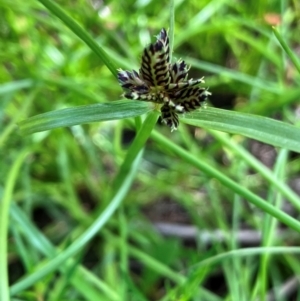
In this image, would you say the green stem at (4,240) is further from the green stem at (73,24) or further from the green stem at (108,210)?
the green stem at (73,24)

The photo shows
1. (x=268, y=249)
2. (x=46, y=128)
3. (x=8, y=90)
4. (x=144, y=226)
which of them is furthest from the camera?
(x=144, y=226)

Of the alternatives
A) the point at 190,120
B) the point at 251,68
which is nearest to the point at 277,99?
the point at 251,68

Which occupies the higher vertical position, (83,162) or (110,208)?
(83,162)

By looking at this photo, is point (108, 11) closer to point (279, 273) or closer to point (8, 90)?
point (8, 90)

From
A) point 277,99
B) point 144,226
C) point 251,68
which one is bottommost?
point 144,226

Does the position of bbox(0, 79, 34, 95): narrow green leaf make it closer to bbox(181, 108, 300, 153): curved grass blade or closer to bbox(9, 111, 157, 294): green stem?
bbox(9, 111, 157, 294): green stem

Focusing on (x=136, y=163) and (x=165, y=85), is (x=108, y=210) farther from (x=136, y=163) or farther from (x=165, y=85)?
(x=165, y=85)

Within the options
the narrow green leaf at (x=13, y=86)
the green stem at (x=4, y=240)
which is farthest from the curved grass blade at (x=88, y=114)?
the narrow green leaf at (x=13, y=86)
